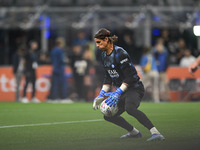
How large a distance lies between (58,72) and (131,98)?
13.2 meters

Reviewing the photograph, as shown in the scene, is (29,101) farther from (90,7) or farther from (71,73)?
(90,7)

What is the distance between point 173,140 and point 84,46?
14.2 metres

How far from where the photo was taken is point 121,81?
8.78 m

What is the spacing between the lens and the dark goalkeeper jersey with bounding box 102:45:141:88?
336 inches

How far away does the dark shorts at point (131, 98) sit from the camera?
853cm

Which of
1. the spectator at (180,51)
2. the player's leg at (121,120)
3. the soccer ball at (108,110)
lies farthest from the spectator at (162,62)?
the soccer ball at (108,110)

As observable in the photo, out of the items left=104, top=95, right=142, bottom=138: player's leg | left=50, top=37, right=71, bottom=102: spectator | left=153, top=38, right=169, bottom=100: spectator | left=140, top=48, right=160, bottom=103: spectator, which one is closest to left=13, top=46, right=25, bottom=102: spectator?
left=50, top=37, right=71, bottom=102: spectator

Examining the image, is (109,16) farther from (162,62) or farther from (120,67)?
(120,67)

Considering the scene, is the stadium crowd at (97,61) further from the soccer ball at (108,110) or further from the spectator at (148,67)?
the soccer ball at (108,110)

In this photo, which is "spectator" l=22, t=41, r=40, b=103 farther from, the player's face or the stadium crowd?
the player's face

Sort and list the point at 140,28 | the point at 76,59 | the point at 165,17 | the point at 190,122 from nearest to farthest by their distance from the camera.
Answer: the point at 190,122 → the point at 76,59 → the point at 165,17 → the point at 140,28

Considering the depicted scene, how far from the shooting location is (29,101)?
2227 centimetres

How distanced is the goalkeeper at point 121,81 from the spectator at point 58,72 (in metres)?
12.8

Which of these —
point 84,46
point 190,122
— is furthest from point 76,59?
point 190,122
